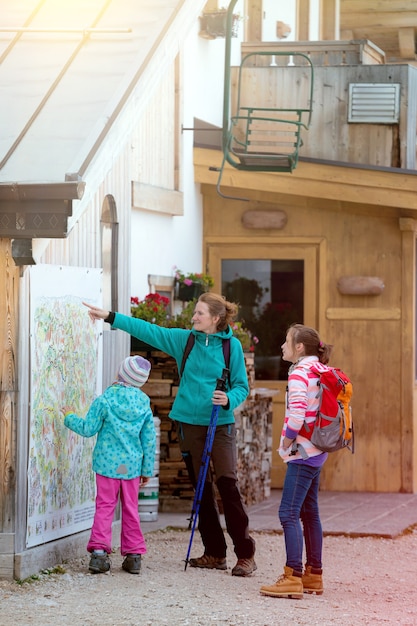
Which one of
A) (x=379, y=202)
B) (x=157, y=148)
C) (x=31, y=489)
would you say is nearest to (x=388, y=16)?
(x=379, y=202)

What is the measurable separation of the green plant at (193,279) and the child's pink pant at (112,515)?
14.9 feet

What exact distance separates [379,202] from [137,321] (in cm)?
542

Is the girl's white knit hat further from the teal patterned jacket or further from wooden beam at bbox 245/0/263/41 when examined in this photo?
wooden beam at bbox 245/0/263/41

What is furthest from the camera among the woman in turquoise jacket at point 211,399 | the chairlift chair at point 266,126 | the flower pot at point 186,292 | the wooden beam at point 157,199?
the flower pot at point 186,292

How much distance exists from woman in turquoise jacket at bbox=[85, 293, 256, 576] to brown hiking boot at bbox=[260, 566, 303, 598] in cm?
71

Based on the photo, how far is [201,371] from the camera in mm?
8078

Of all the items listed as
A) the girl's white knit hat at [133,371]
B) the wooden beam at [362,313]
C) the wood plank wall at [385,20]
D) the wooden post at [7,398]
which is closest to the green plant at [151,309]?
the wooden beam at [362,313]

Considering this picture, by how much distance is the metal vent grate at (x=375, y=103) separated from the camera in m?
13.3

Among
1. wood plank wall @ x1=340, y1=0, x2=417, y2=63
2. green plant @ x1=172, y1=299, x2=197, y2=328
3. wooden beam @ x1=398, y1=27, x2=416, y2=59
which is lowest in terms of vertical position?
green plant @ x1=172, y1=299, x2=197, y2=328

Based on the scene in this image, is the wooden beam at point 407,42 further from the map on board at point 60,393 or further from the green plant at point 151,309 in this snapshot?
the map on board at point 60,393

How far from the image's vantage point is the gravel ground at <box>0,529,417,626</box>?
6719 mm

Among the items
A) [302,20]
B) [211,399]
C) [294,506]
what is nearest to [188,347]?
[211,399]

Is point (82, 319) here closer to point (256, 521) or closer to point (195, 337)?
point (195, 337)

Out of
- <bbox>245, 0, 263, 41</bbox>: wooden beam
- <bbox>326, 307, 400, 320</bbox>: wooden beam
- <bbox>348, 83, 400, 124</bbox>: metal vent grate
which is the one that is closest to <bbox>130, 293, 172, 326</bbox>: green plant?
<bbox>326, 307, 400, 320</bbox>: wooden beam
